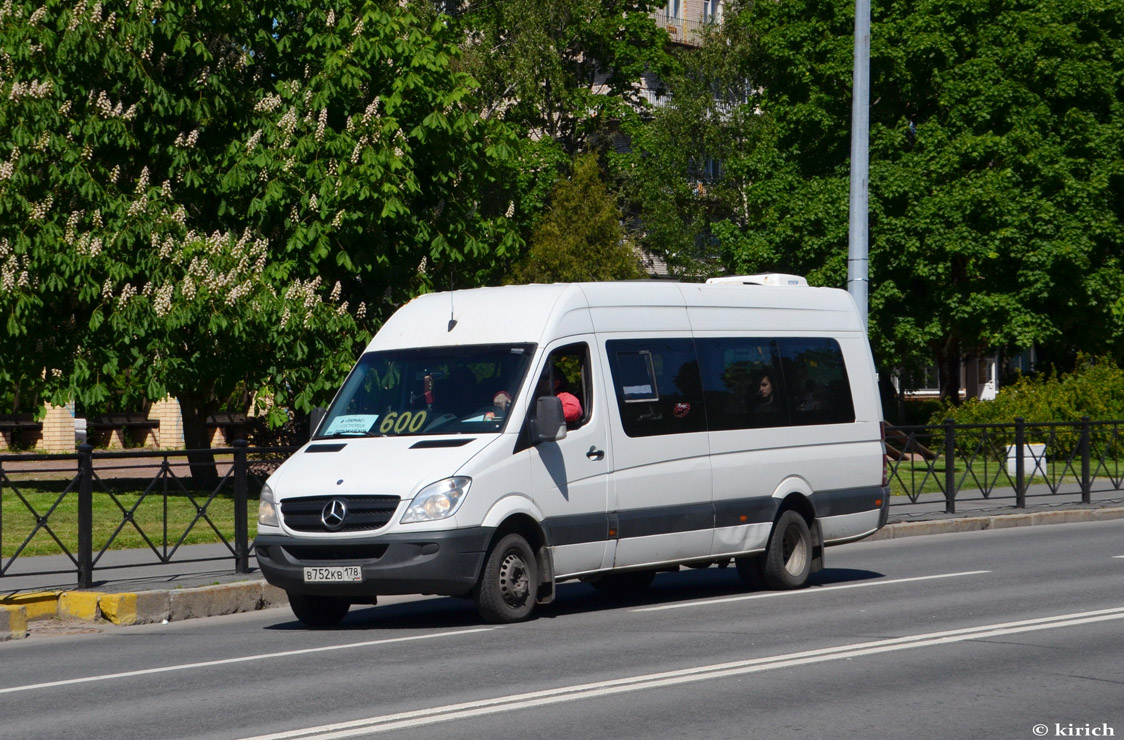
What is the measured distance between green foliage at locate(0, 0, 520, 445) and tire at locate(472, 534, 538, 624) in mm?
12235

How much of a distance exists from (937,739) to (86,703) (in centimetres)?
450

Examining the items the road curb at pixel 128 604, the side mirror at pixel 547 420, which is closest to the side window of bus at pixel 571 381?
the side mirror at pixel 547 420

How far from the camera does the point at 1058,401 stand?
3291 cm

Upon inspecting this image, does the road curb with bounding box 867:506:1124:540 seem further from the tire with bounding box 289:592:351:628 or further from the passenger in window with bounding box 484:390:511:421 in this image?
the tire with bounding box 289:592:351:628

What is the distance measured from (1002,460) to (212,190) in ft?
42.9

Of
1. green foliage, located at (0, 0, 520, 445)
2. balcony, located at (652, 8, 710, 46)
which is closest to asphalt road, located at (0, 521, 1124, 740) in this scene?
green foliage, located at (0, 0, 520, 445)

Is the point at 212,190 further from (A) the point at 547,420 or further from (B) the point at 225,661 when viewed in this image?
(B) the point at 225,661

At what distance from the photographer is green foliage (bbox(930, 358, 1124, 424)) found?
107 feet

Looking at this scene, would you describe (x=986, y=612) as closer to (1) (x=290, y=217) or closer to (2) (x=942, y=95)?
(1) (x=290, y=217)

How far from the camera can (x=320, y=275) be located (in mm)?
24453

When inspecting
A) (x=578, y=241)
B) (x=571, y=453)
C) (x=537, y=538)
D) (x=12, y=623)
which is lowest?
(x=12, y=623)

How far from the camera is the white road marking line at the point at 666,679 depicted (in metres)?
7.20

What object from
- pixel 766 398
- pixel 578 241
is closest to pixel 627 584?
pixel 766 398

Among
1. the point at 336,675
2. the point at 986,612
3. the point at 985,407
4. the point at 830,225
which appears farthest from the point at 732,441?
the point at 830,225
